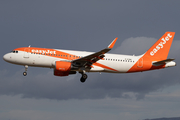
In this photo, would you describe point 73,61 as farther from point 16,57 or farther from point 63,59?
point 16,57

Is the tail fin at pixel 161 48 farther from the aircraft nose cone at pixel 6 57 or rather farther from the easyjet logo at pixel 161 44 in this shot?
the aircraft nose cone at pixel 6 57

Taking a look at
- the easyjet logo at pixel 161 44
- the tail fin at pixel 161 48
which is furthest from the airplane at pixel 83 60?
the easyjet logo at pixel 161 44

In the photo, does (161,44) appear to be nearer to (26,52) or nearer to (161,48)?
(161,48)

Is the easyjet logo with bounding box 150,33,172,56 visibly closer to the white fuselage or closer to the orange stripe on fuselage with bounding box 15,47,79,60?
the white fuselage

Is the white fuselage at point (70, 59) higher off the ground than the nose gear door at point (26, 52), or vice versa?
the nose gear door at point (26, 52)

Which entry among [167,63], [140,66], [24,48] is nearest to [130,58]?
[140,66]

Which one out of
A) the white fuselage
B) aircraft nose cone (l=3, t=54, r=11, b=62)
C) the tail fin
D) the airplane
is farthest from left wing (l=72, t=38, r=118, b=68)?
aircraft nose cone (l=3, t=54, r=11, b=62)

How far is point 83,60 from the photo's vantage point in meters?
37.6

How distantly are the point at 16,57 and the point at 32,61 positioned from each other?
8.33 feet

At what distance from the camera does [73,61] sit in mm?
37719

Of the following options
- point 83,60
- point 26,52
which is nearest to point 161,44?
point 83,60

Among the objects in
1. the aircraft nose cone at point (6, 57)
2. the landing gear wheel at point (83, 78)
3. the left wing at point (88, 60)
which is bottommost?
the landing gear wheel at point (83, 78)

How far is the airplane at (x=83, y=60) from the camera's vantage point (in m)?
37.7

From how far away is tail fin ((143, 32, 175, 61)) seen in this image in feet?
143
